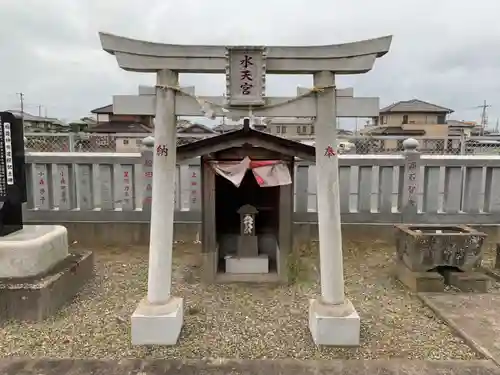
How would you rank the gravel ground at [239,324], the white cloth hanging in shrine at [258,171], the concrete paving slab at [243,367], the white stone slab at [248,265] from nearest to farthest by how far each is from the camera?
the concrete paving slab at [243,367] < the gravel ground at [239,324] < the white cloth hanging in shrine at [258,171] < the white stone slab at [248,265]

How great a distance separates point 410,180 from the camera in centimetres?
684

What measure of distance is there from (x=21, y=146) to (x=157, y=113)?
270cm

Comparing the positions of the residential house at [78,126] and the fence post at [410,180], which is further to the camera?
the residential house at [78,126]

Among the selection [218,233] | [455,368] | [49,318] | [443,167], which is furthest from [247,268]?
[443,167]

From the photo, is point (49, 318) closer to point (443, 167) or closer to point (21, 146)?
point (21, 146)

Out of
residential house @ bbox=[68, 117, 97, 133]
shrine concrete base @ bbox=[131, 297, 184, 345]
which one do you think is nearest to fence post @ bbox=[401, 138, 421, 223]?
shrine concrete base @ bbox=[131, 297, 184, 345]

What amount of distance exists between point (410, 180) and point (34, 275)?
233 inches

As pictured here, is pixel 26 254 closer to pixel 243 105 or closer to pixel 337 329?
pixel 243 105

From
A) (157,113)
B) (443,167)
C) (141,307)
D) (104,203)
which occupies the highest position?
(157,113)

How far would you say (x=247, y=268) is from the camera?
17.5 ft

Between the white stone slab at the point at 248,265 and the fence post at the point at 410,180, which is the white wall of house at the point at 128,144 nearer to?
the white stone slab at the point at 248,265

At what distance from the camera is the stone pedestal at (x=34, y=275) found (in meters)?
3.97

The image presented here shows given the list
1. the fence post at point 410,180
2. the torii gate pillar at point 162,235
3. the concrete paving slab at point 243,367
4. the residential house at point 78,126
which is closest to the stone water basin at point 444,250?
the concrete paving slab at point 243,367

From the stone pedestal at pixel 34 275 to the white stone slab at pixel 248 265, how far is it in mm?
2004
